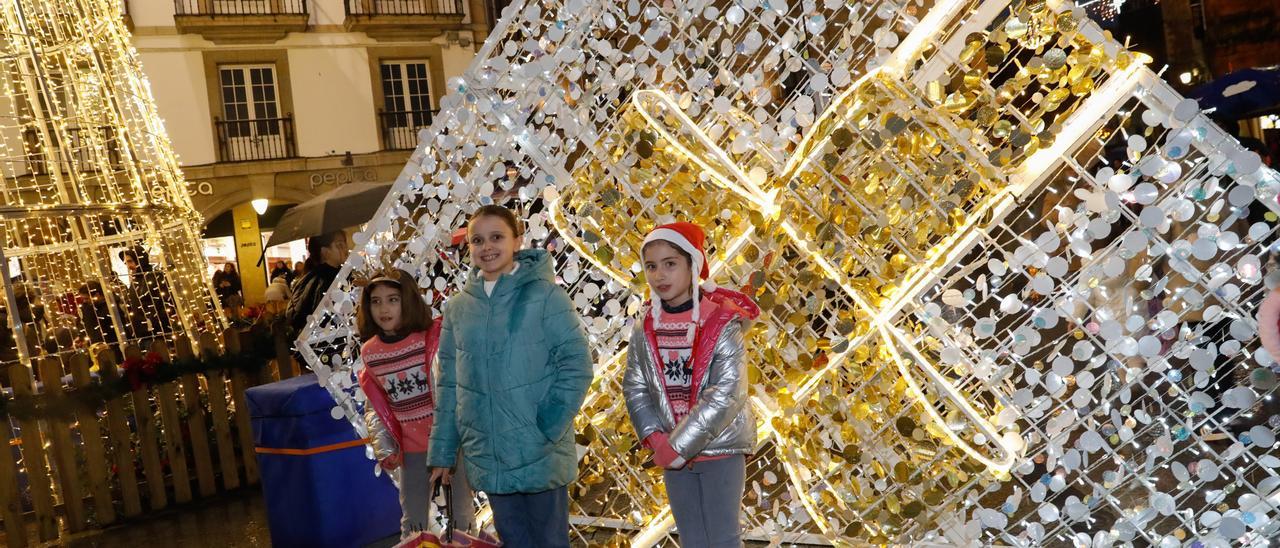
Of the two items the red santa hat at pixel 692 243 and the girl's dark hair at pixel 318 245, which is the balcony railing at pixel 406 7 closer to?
the girl's dark hair at pixel 318 245

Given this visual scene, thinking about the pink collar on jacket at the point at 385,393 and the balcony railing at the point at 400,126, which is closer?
the pink collar on jacket at the point at 385,393

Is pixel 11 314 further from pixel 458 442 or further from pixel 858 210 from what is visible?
pixel 858 210

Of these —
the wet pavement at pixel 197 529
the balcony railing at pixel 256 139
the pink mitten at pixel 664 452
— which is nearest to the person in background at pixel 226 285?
the balcony railing at pixel 256 139

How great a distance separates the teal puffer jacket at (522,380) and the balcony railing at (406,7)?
A: 1855 centimetres

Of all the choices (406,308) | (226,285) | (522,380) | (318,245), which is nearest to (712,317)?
(522,380)

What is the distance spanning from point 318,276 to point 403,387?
112 inches

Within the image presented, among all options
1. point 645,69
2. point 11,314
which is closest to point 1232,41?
point 645,69

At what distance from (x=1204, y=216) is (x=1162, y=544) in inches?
32.9

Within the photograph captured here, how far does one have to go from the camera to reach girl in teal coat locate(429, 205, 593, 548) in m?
3.37

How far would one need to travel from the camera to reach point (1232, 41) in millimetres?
13109

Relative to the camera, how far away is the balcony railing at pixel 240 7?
1964 centimetres

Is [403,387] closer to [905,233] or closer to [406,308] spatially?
[406,308]

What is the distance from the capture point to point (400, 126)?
70.0ft

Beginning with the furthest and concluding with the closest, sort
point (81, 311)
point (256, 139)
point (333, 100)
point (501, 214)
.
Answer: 1. point (333, 100)
2. point (256, 139)
3. point (81, 311)
4. point (501, 214)
